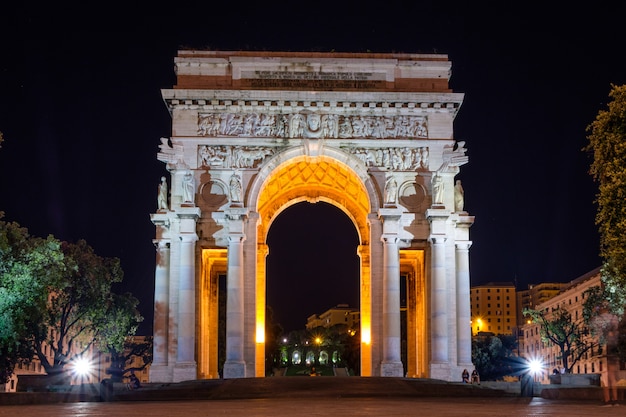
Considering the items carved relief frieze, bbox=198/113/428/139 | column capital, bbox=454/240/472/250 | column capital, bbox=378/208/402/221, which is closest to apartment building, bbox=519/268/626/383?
column capital, bbox=454/240/472/250

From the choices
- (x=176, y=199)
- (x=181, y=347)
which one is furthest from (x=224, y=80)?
(x=181, y=347)

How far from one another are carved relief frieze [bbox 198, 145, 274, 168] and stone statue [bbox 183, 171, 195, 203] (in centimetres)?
109

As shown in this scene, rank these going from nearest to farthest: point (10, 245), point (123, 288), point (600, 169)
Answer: point (600, 169) → point (10, 245) → point (123, 288)

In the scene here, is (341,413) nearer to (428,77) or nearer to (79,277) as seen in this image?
(428,77)

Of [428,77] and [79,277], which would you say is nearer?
[428,77]

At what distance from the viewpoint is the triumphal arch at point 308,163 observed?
164 ft

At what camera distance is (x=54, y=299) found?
60.1 meters

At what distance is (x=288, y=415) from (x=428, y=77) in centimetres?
3567

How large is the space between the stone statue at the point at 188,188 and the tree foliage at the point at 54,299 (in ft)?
23.8

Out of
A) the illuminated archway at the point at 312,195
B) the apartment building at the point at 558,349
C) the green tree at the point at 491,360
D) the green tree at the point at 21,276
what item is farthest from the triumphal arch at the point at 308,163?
the green tree at the point at 491,360

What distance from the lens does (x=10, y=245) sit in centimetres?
4812

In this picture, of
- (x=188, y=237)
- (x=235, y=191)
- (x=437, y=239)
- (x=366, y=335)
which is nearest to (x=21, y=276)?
(x=188, y=237)

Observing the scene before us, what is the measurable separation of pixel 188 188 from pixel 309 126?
762 centimetres

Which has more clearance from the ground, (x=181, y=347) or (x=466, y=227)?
(x=466, y=227)
